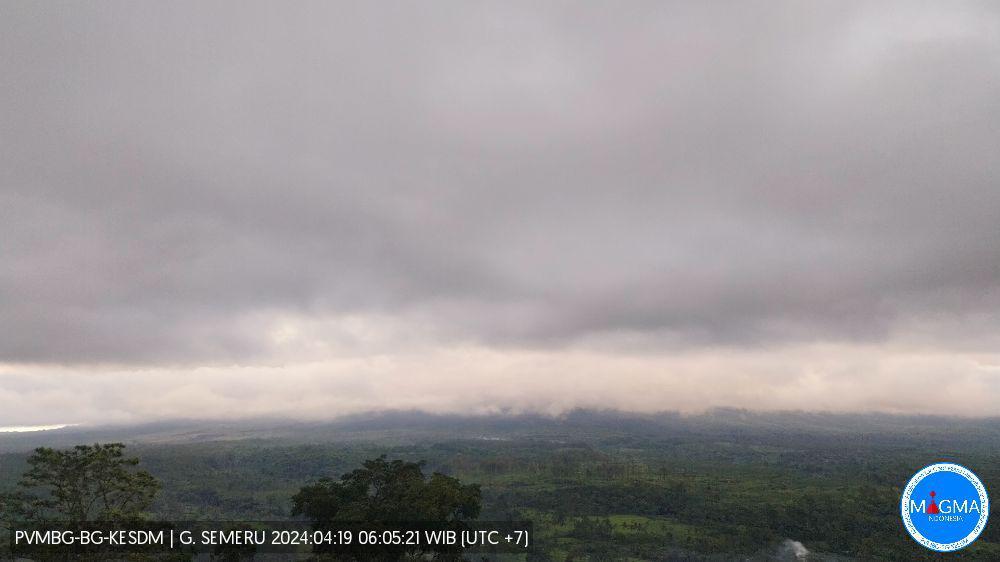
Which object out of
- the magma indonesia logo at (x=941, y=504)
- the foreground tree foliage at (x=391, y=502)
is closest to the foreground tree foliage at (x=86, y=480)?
the foreground tree foliage at (x=391, y=502)

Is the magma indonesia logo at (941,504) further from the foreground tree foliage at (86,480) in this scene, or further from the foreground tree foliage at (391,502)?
the foreground tree foliage at (86,480)

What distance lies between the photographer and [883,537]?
159 meters

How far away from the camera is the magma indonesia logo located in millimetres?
50531

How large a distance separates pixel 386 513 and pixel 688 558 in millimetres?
124585

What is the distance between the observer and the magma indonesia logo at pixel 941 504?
166ft

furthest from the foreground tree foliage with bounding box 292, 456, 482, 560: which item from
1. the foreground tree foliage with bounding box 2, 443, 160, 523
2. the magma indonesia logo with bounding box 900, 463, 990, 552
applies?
the magma indonesia logo with bounding box 900, 463, 990, 552

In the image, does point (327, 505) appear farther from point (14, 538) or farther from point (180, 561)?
point (14, 538)

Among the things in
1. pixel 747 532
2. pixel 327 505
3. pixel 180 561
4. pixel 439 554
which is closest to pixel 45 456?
pixel 180 561

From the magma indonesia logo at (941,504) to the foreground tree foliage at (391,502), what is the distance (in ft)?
146

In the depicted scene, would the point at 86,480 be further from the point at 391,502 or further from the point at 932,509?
the point at 932,509

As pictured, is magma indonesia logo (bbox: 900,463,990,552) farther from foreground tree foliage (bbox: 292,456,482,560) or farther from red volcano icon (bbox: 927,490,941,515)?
foreground tree foliage (bbox: 292,456,482,560)

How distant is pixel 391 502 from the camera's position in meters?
62.1

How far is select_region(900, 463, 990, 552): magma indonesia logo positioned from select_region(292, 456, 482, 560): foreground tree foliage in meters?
44.6

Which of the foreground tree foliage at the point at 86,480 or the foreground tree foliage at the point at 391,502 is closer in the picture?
the foreground tree foliage at the point at 86,480
